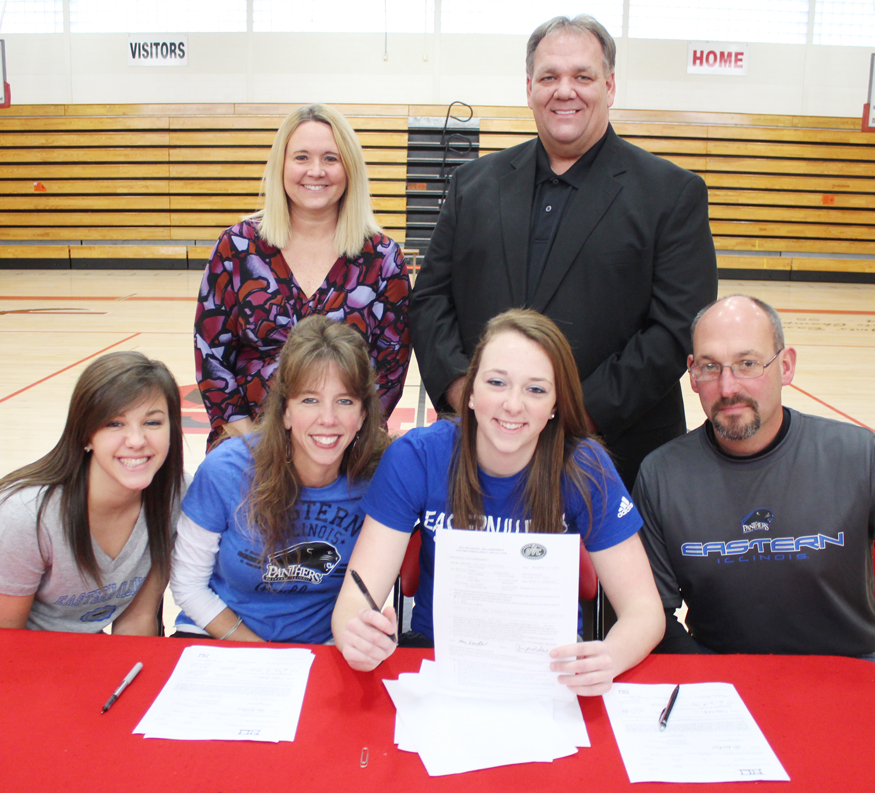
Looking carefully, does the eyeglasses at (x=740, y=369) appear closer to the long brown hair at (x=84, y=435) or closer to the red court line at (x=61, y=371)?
the long brown hair at (x=84, y=435)

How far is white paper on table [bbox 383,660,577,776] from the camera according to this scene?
1.18m

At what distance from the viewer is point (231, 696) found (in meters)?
1.31

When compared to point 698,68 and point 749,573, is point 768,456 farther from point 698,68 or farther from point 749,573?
point 698,68

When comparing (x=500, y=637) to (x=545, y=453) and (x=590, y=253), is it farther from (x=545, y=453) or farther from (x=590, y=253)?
(x=590, y=253)

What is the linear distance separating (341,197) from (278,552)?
1.21 m

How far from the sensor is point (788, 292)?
11.6m

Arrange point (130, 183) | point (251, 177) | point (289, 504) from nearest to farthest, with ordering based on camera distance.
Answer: point (289, 504), point (251, 177), point (130, 183)

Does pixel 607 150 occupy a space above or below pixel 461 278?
above

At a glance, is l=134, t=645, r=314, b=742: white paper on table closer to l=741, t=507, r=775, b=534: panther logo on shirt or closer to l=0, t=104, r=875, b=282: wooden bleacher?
l=741, t=507, r=775, b=534: panther logo on shirt

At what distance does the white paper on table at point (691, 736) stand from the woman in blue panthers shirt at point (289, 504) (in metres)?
0.79

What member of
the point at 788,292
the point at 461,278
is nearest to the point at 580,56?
the point at 461,278

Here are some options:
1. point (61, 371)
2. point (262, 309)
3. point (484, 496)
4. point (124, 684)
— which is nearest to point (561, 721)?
point (484, 496)

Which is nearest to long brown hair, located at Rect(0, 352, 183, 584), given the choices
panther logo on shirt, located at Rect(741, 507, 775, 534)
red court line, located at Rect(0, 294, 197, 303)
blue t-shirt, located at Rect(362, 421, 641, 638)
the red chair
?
blue t-shirt, located at Rect(362, 421, 641, 638)

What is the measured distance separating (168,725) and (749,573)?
132 centimetres
